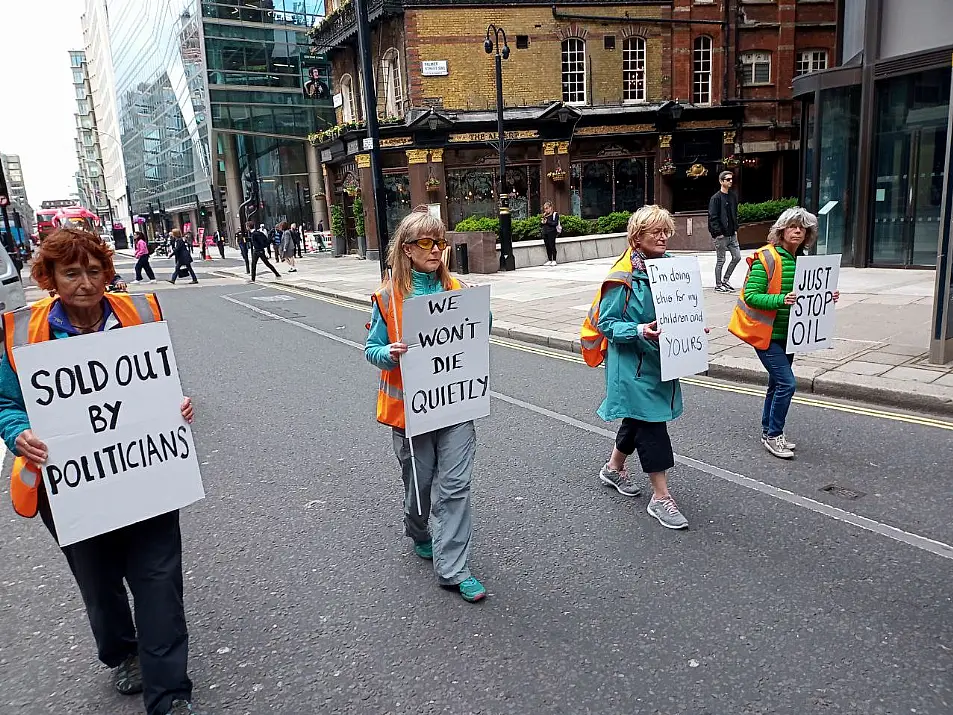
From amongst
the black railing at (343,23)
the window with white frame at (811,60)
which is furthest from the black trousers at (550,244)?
the window with white frame at (811,60)

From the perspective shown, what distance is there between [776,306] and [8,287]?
9159mm

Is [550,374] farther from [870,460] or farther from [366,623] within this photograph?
[366,623]

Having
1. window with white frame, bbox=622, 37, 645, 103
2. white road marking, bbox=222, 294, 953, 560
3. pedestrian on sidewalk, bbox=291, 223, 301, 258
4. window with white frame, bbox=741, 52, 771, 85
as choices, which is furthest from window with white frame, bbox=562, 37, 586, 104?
white road marking, bbox=222, 294, 953, 560

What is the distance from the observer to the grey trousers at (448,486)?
3.48m

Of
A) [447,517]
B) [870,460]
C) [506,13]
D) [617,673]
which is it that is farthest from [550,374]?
[506,13]

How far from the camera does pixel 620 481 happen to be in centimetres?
471

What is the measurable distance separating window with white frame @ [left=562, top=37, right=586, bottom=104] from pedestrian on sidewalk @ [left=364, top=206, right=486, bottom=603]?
26.4m

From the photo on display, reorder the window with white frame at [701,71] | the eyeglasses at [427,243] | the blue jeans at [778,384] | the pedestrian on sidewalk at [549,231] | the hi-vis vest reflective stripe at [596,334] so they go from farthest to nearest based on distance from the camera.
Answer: the window with white frame at [701,71] < the pedestrian on sidewalk at [549,231] < the blue jeans at [778,384] < the hi-vis vest reflective stripe at [596,334] < the eyeglasses at [427,243]

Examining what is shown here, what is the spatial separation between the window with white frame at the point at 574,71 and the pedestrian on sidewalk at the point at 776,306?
2457 cm

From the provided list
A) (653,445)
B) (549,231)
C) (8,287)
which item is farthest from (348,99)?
(653,445)

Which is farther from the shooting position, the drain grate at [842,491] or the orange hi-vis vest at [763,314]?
the orange hi-vis vest at [763,314]

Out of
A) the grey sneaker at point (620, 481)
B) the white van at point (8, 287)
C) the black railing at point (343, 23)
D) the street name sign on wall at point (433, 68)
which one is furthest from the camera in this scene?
the street name sign on wall at point (433, 68)

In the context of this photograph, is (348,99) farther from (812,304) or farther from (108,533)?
(108,533)

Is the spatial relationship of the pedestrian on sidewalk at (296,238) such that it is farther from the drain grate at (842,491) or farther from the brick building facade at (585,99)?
the drain grate at (842,491)
